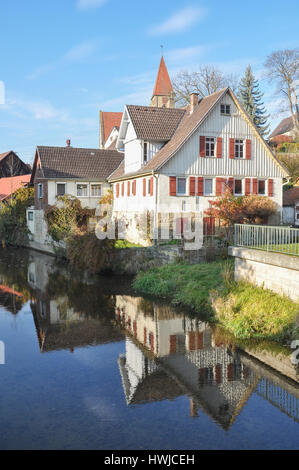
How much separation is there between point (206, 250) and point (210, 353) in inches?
385

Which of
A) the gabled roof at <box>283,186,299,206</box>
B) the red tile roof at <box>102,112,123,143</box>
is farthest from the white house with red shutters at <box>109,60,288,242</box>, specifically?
the red tile roof at <box>102,112,123,143</box>

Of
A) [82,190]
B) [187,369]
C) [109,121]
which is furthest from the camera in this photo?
[109,121]

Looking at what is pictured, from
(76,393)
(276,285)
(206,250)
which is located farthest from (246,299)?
(206,250)

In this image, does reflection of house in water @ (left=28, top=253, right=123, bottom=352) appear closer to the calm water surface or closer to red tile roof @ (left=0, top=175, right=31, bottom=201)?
the calm water surface

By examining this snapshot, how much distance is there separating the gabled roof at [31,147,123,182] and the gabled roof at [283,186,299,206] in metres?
13.5

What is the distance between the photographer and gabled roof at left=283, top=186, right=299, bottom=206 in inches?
1266

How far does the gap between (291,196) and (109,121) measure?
3446 cm

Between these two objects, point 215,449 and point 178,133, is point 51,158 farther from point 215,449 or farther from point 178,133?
point 215,449

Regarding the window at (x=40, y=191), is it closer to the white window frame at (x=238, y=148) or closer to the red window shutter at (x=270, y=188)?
the white window frame at (x=238, y=148)

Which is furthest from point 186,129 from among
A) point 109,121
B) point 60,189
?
point 109,121

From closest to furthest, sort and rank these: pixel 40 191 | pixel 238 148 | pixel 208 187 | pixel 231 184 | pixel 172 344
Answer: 1. pixel 172 344
2. pixel 208 187
3. pixel 231 184
4. pixel 238 148
5. pixel 40 191

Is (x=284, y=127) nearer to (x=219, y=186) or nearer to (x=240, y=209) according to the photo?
(x=219, y=186)

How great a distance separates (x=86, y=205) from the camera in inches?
1329

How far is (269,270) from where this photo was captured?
43.1ft
